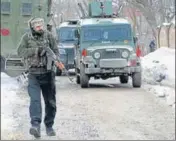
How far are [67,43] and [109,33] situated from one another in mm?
6564

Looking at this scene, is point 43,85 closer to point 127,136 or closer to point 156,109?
point 127,136

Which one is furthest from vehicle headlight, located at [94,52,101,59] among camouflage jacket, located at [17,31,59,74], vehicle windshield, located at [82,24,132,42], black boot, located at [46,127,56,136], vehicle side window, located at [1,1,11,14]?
camouflage jacket, located at [17,31,59,74]

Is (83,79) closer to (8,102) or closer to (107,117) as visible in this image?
(8,102)

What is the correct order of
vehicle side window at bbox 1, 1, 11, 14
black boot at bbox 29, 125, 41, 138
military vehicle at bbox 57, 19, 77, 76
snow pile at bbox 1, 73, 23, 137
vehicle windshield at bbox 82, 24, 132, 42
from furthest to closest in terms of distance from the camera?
military vehicle at bbox 57, 19, 77, 76 → vehicle windshield at bbox 82, 24, 132, 42 → vehicle side window at bbox 1, 1, 11, 14 → snow pile at bbox 1, 73, 23, 137 → black boot at bbox 29, 125, 41, 138

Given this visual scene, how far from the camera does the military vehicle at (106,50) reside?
1593 centimetres

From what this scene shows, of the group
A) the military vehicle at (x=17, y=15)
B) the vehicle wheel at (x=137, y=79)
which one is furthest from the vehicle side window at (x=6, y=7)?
the vehicle wheel at (x=137, y=79)

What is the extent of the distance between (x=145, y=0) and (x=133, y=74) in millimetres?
10022

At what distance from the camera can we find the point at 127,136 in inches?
319

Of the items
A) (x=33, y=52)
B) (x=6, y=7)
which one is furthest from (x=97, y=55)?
(x=33, y=52)

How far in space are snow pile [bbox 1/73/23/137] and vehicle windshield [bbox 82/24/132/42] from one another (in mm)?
2953

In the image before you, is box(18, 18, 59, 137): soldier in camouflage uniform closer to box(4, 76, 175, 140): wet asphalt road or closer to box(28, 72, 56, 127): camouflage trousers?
box(28, 72, 56, 127): camouflage trousers

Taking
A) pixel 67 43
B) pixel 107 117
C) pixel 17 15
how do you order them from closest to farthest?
pixel 107 117 < pixel 17 15 < pixel 67 43

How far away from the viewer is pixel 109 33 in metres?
16.8

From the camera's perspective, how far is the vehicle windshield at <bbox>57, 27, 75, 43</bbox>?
2336 centimetres
